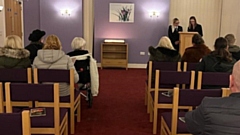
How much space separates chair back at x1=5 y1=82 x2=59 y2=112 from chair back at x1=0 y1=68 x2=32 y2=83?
85cm

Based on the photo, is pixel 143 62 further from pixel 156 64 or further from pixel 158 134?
pixel 158 134

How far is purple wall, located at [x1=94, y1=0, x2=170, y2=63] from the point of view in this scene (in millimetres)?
9252

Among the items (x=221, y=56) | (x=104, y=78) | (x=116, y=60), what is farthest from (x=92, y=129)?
(x=116, y=60)

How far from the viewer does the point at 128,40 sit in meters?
9.43

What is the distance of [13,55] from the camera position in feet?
12.1

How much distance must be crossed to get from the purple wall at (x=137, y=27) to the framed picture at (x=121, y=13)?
10 centimetres

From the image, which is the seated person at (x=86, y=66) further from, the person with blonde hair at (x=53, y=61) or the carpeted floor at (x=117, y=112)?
the person with blonde hair at (x=53, y=61)

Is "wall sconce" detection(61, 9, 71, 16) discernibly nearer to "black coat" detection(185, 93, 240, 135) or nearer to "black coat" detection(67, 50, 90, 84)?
"black coat" detection(67, 50, 90, 84)

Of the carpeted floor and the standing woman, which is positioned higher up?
the standing woman


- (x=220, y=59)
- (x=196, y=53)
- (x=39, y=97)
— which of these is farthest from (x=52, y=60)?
(x=196, y=53)

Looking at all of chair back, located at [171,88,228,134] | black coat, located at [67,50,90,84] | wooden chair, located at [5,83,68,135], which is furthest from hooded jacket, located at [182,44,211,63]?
wooden chair, located at [5,83,68,135]

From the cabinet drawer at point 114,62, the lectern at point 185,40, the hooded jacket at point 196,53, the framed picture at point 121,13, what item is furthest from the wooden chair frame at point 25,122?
the framed picture at point 121,13

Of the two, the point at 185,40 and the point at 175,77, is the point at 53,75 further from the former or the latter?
the point at 185,40

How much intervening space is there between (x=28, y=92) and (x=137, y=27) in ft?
23.5
